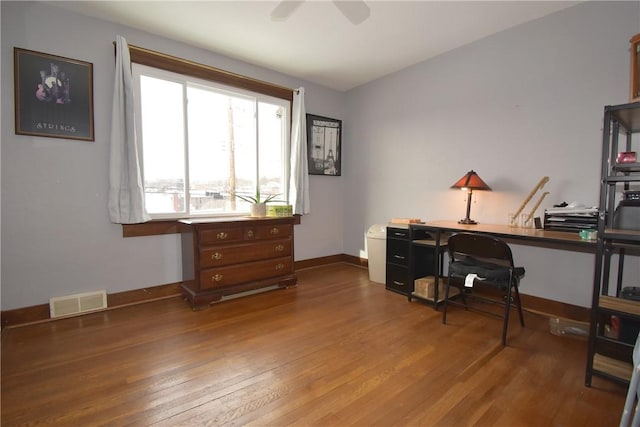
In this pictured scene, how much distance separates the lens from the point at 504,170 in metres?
2.90

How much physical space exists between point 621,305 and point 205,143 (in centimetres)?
367

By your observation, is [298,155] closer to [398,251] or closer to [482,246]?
[398,251]

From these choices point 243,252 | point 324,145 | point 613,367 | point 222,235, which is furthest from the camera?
point 324,145

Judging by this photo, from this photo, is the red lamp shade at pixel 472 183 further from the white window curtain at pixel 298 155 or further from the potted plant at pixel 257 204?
the potted plant at pixel 257 204

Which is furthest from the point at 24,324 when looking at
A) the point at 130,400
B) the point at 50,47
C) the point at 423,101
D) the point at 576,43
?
the point at 576,43

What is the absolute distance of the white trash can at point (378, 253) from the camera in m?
3.55

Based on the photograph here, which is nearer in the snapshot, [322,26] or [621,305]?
[621,305]

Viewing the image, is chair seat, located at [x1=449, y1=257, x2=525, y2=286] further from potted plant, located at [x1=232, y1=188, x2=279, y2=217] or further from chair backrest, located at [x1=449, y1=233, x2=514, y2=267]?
potted plant, located at [x1=232, y1=188, x2=279, y2=217]

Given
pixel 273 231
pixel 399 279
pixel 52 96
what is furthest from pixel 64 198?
pixel 399 279

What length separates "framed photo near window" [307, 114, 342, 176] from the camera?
13.8 ft

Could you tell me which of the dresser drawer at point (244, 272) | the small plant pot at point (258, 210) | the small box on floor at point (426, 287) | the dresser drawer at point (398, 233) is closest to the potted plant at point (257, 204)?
the small plant pot at point (258, 210)

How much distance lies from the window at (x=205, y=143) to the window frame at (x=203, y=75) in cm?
3

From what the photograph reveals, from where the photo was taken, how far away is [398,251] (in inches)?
127

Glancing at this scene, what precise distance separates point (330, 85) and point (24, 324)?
4289 mm
